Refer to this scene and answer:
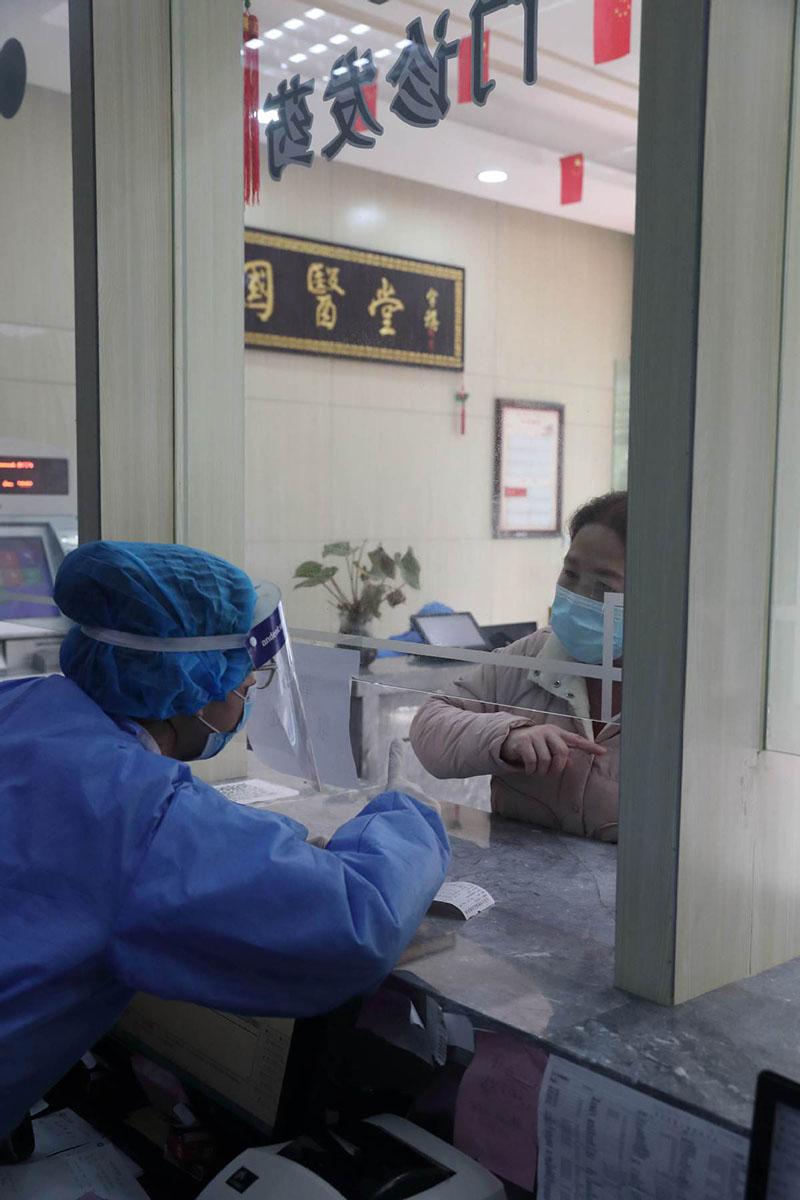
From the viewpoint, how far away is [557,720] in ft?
4.65

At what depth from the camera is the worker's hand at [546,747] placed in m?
1.53

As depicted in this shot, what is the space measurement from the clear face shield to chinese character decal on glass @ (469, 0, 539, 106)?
729 mm

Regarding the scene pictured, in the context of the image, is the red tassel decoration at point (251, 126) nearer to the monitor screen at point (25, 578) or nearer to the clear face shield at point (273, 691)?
the clear face shield at point (273, 691)

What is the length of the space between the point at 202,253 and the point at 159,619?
2.67 feet

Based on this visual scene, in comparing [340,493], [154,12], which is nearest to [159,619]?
[340,493]

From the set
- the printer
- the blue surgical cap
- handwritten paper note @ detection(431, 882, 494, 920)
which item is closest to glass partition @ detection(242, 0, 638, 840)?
handwritten paper note @ detection(431, 882, 494, 920)

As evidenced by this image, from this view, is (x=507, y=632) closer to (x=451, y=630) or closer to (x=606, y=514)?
(x=451, y=630)

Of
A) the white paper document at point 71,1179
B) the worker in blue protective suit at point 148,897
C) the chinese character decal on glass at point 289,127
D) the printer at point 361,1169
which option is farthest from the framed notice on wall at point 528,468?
the white paper document at point 71,1179

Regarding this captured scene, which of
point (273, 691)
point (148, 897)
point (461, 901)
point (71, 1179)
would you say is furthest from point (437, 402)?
point (71, 1179)

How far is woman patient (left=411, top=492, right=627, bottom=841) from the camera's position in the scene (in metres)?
1.30

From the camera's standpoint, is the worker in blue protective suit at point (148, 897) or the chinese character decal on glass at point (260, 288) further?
the chinese character decal on glass at point (260, 288)

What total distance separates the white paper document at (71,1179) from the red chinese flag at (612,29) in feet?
4.83

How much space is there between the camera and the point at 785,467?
1.02 m

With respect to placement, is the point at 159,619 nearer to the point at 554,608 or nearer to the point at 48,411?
the point at 554,608
